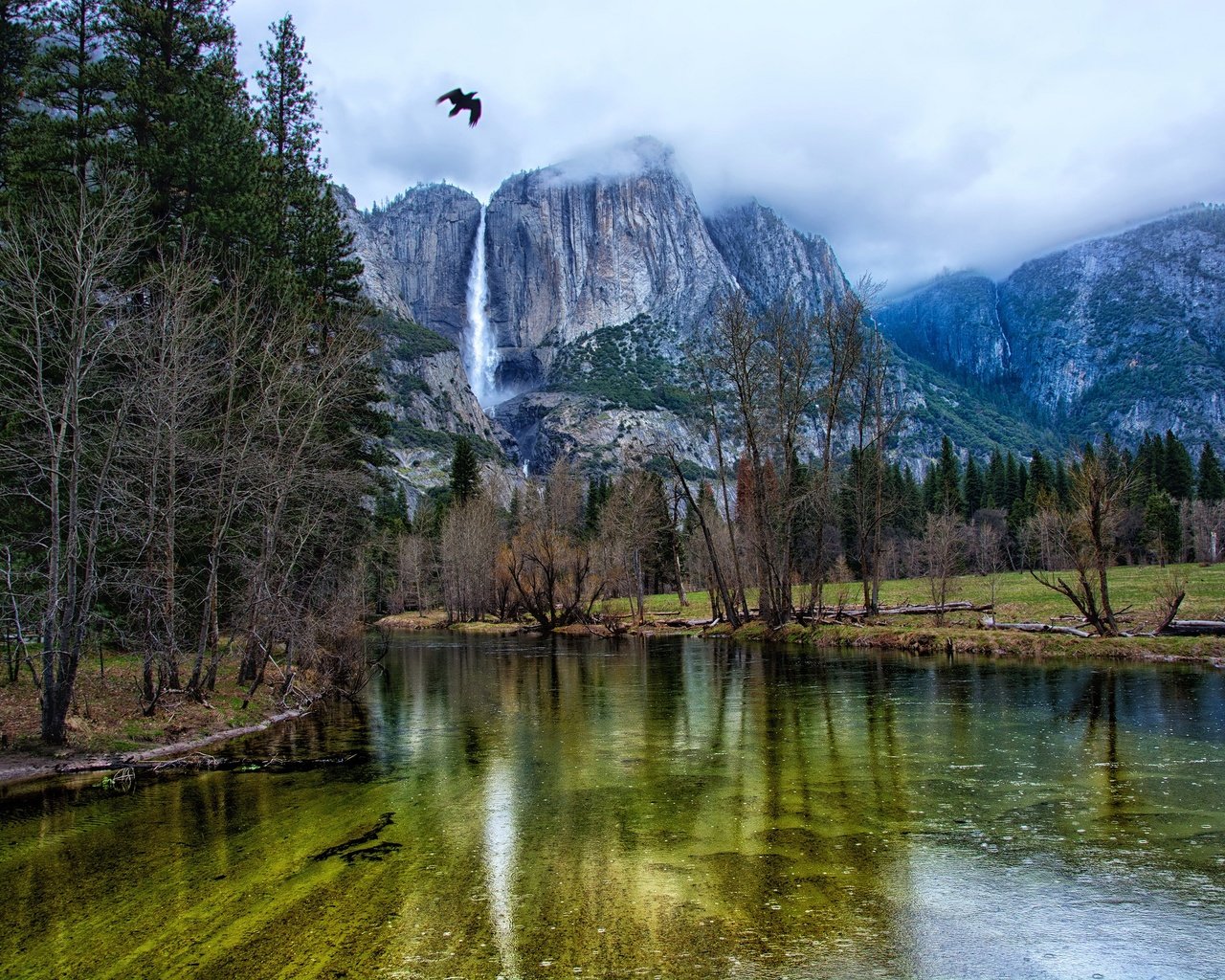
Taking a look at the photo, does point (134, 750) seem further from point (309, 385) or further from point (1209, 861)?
point (1209, 861)

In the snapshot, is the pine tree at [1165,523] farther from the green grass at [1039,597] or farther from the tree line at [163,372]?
the tree line at [163,372]

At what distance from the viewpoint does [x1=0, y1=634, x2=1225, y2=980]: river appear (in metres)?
6.93

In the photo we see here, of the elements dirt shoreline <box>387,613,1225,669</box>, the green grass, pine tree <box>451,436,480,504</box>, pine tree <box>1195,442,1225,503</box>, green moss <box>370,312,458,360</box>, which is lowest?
→ dirt shoreline <box>387,613,1225,669</box>

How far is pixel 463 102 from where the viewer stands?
1158 centimetres

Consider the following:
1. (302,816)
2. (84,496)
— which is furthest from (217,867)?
(84,496)

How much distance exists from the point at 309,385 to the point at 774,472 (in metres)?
36.9

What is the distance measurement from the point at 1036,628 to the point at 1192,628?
17.3 feet

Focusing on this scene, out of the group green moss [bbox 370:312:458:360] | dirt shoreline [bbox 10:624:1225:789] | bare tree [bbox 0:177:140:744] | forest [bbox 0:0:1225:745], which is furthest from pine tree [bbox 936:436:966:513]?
green moss [bbox 370:312:458:360]

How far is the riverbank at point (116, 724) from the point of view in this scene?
1491 cm

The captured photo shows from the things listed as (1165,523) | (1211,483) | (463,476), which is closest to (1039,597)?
(1165,523)

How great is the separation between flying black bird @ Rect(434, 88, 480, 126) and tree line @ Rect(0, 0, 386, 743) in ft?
28.5

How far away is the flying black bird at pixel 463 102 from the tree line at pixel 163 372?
869 cm

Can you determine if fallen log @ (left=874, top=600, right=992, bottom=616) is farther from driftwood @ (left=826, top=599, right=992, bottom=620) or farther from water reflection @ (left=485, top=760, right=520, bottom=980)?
water reflection @ (left=485, top=760, right=520, bottom=980)

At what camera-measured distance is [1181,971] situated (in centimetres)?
632
